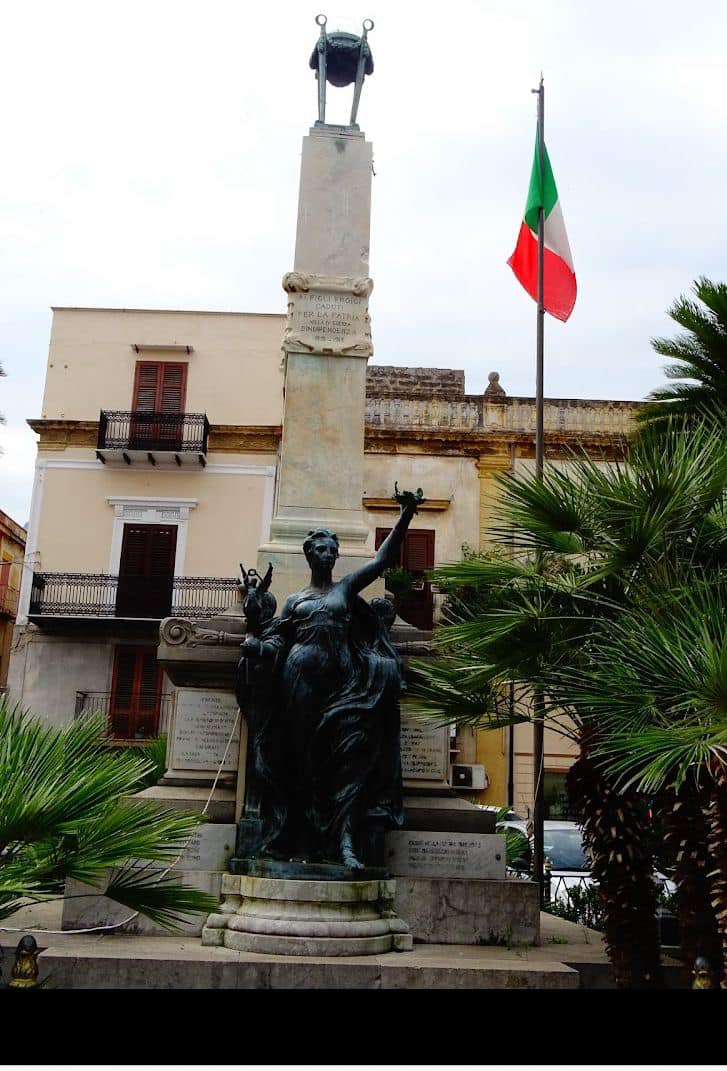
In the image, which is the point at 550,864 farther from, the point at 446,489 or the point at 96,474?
the point at 96,474

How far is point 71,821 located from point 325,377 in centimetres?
553

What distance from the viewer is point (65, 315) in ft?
89.8

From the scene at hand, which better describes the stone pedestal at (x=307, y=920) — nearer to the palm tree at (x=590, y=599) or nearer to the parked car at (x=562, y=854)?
the palm tree at (x=590, y=599)

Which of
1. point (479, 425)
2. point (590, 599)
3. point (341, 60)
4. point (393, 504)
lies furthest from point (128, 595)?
point (590, 599)

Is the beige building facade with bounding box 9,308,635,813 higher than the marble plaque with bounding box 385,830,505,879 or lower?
higher

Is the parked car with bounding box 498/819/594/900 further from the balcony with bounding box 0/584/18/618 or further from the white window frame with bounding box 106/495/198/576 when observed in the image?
the balcony with bounding box 0/584/18/618

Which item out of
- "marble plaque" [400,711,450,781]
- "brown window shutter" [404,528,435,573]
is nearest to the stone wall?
"brown window shutter" [404,528,435,573]

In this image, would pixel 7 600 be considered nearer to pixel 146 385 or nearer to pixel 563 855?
pixel 146 385

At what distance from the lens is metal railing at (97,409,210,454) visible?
2609cm

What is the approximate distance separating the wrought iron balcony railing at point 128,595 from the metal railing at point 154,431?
124 inches

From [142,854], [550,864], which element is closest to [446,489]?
[550,864]

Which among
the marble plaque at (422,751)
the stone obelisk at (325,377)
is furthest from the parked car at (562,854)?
the stone obelisk at (325,377)

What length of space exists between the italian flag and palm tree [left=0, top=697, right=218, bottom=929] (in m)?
12.7

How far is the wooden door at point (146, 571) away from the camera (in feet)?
82.0
